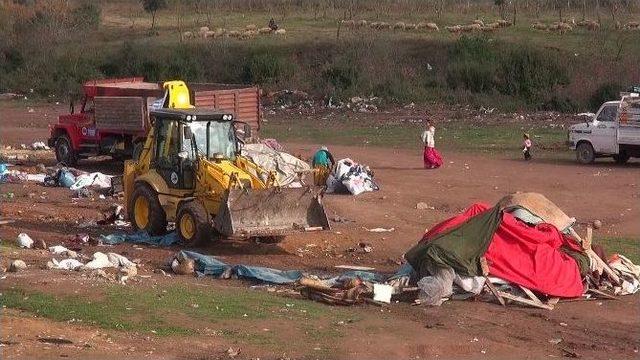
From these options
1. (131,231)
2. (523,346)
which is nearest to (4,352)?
(523,346)

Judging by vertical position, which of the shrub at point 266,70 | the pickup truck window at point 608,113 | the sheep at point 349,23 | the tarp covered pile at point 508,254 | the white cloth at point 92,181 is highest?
the sheep at point 349,23

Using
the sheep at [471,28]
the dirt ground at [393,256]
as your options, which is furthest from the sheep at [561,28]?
the dirt ground at [393,256]

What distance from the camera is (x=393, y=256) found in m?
20.4

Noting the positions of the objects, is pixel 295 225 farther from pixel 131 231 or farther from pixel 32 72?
pixel 32 72

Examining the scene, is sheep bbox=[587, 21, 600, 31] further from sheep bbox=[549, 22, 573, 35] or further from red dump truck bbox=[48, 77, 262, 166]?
red dump truck bbox=[48, 77, 262, 166]

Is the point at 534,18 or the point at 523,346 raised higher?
the point at 534,18

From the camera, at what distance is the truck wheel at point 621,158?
111 ft

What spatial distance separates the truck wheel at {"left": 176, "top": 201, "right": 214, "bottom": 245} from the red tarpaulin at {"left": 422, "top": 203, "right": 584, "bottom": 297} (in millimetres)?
Answer: 4810

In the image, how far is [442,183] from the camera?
97.7 feet

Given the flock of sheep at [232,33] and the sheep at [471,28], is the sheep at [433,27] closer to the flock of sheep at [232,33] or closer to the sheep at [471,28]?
→ the sheep at [471,28]

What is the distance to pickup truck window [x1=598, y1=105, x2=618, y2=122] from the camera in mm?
33656

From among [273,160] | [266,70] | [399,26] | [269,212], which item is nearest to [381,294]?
[269,212]

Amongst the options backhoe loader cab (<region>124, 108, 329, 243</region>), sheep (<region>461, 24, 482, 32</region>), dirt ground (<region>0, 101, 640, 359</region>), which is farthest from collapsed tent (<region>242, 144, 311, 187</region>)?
sheep (<region>461, 24, 482, 32</region>)

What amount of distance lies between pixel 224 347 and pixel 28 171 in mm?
Result: 20485
